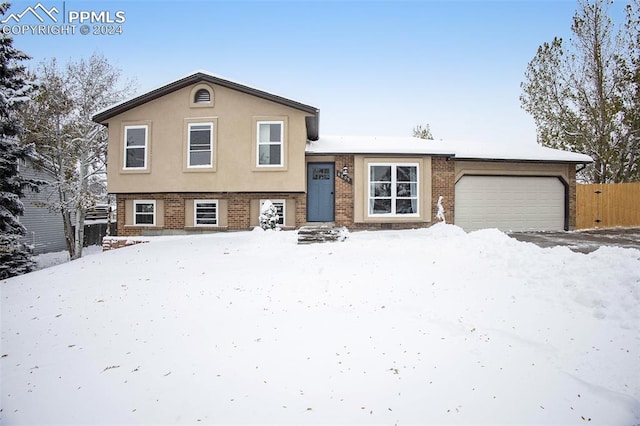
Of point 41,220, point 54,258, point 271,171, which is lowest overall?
point 54,258

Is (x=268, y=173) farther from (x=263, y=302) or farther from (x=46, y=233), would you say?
(x=46, y=233)

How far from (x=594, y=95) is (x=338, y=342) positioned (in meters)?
22.8

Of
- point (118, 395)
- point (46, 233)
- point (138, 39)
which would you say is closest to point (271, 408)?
point (118, 395)

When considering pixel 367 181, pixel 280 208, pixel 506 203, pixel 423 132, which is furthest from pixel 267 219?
pixel 423 132

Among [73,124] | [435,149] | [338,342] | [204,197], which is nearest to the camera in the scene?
[338,342]

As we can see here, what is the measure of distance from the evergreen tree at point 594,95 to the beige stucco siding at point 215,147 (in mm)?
16674

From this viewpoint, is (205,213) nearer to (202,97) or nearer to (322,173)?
(202,97)

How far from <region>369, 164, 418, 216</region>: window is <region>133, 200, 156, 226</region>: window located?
28.7 ft

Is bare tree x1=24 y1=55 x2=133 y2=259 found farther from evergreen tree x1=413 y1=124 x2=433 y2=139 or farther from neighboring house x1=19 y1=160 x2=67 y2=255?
evergreen tree x1=413 y1=124 x2=433 y2=139

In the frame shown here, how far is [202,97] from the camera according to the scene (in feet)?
40.5

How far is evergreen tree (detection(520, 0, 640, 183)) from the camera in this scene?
17.5 metres

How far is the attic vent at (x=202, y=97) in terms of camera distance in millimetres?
12297

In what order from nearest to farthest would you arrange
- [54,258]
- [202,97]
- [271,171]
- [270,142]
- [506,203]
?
[271,171] < [270,142] < [202,97] < [506,203] < [54,258]

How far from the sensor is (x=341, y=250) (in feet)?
27.8
